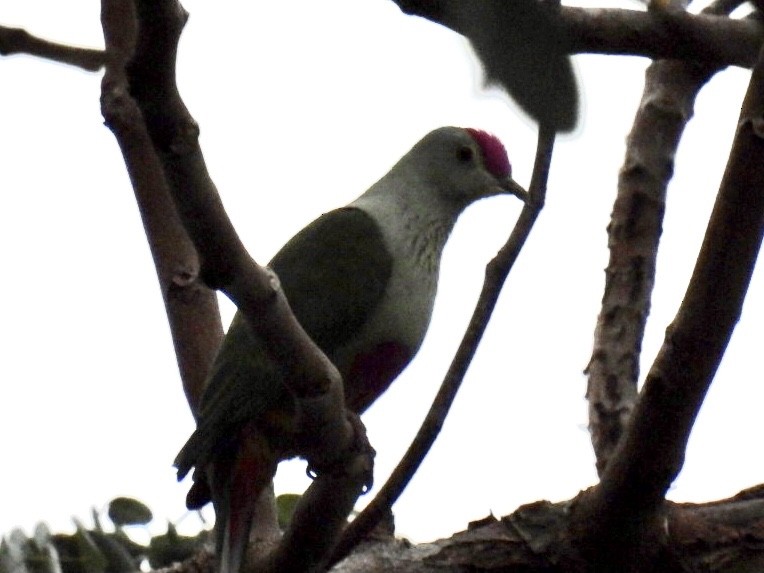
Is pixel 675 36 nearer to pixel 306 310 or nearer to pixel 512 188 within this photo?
pixel 306 310

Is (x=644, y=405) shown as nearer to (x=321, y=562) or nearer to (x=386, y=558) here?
(x=321, y=562)

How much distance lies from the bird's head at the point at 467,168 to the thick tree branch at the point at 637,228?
26.0 inches

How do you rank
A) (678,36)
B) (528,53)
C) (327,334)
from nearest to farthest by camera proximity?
(528,53)
(678,36)
(327,334)

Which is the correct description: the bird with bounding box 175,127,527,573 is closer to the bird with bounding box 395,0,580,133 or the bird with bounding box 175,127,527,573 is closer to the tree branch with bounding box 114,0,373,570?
the tree branch with bounding box 114,0,373,570

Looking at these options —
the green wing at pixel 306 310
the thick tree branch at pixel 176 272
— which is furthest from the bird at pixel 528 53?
the thick tree branch at pixel 176 272

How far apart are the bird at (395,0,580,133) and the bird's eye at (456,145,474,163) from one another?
2.97 meters

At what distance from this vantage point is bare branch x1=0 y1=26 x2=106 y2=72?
974mm

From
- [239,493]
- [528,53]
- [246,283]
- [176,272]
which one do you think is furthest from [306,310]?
[528,53]

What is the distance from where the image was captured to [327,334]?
2.98m

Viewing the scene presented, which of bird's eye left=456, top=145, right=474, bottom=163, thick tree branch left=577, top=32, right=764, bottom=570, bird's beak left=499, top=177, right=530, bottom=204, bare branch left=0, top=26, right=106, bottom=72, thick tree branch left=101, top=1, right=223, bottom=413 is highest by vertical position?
bird's eye left=456, top=145, right=474, bottom=163

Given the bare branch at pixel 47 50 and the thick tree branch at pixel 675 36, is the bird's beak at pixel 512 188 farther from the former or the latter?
the bare branch at pixel 47 50

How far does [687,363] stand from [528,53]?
1.16 meters

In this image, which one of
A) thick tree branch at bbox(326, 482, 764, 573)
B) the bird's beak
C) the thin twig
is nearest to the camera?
the thin twig

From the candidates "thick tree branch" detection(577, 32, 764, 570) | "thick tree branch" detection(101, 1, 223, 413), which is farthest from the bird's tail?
"thick tree branch" detection(577, 32, 764, 570)
